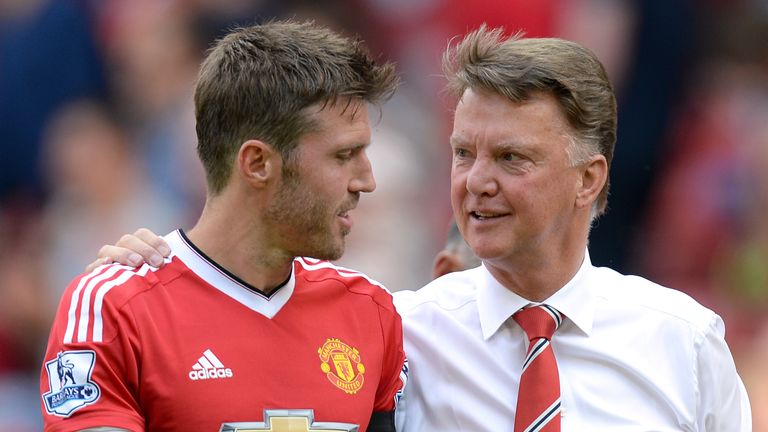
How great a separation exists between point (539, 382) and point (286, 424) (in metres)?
0.67

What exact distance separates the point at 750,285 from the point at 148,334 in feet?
13.5

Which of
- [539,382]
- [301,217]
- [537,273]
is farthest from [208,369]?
[537,273]

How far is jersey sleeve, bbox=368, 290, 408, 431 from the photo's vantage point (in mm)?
3650

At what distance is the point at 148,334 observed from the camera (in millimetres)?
3295

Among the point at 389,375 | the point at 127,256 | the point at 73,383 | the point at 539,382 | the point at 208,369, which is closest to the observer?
the point at 73,383

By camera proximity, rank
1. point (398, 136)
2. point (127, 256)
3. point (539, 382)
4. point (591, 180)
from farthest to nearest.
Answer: point (398, 136) → point (591, 180) → point (539, 382) → point (127, 256)

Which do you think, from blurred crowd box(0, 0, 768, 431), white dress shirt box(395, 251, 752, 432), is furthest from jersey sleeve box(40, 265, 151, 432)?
blurred crowd box(0, 0, 768, 431)

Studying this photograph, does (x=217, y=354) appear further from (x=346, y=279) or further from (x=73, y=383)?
(x=346, y=279)

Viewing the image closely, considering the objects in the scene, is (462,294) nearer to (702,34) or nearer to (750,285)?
(750,285)

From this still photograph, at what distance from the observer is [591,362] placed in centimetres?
371

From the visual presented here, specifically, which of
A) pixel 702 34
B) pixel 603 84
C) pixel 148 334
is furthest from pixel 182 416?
pixel 702 34

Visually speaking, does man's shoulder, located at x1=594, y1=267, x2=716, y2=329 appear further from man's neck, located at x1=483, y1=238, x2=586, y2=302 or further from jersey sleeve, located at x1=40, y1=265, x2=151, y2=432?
jersey sleeve, located at x1=40, y1=265, x2=151, y2=432

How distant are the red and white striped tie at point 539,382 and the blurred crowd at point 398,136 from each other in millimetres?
2873

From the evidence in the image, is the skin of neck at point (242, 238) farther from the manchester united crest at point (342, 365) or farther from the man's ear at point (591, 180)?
the man's ear at point (591, 180)
